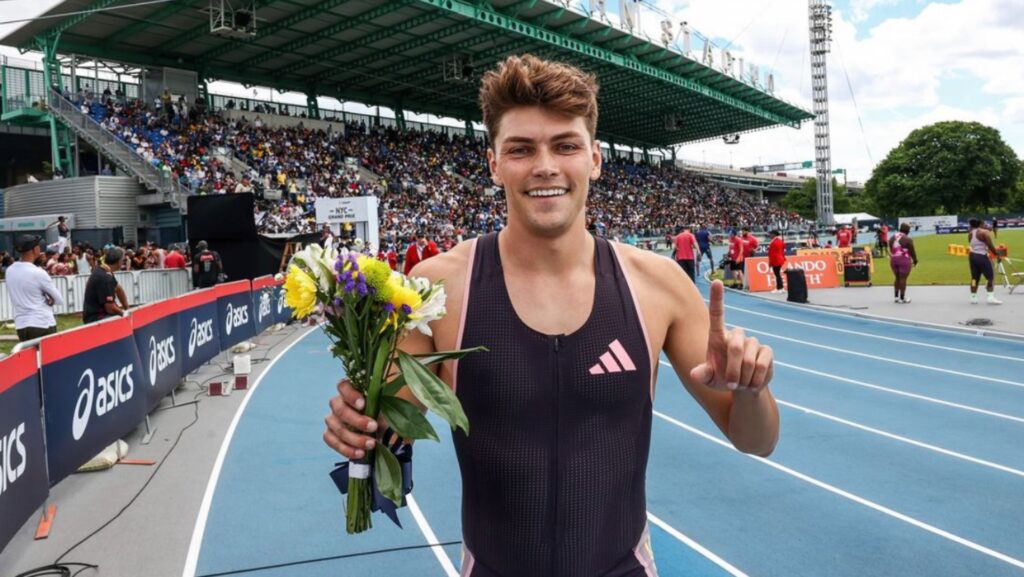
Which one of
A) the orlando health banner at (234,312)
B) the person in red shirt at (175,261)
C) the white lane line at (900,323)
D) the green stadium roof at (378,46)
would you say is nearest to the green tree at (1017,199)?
the green stadium roof at (378,46)

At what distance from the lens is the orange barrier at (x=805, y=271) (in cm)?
2133

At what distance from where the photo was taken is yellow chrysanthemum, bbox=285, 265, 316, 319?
5.82ft

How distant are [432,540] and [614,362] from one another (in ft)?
11.2

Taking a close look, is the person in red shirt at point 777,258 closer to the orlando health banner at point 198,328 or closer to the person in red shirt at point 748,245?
the person in red shirt at point 748,245

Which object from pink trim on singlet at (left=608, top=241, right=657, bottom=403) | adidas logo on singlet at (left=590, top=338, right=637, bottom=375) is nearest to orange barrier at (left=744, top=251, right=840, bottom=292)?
pink trim on singlet at (left=608, top=241, right=657, bottom=403)

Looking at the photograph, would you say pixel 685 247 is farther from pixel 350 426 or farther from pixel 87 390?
pixel 350 426

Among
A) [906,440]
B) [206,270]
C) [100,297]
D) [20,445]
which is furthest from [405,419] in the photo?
[206,270]

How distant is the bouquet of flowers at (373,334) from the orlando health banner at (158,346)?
242 inches

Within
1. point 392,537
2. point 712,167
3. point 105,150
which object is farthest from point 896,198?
point 392,537

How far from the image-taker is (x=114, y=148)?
27.5 m

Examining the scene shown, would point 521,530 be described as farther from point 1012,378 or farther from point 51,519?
point 1012,378

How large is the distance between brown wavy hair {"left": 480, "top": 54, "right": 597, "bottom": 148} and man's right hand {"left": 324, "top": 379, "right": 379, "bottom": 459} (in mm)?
844

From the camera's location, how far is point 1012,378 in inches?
366

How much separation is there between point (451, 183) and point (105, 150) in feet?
58.2
